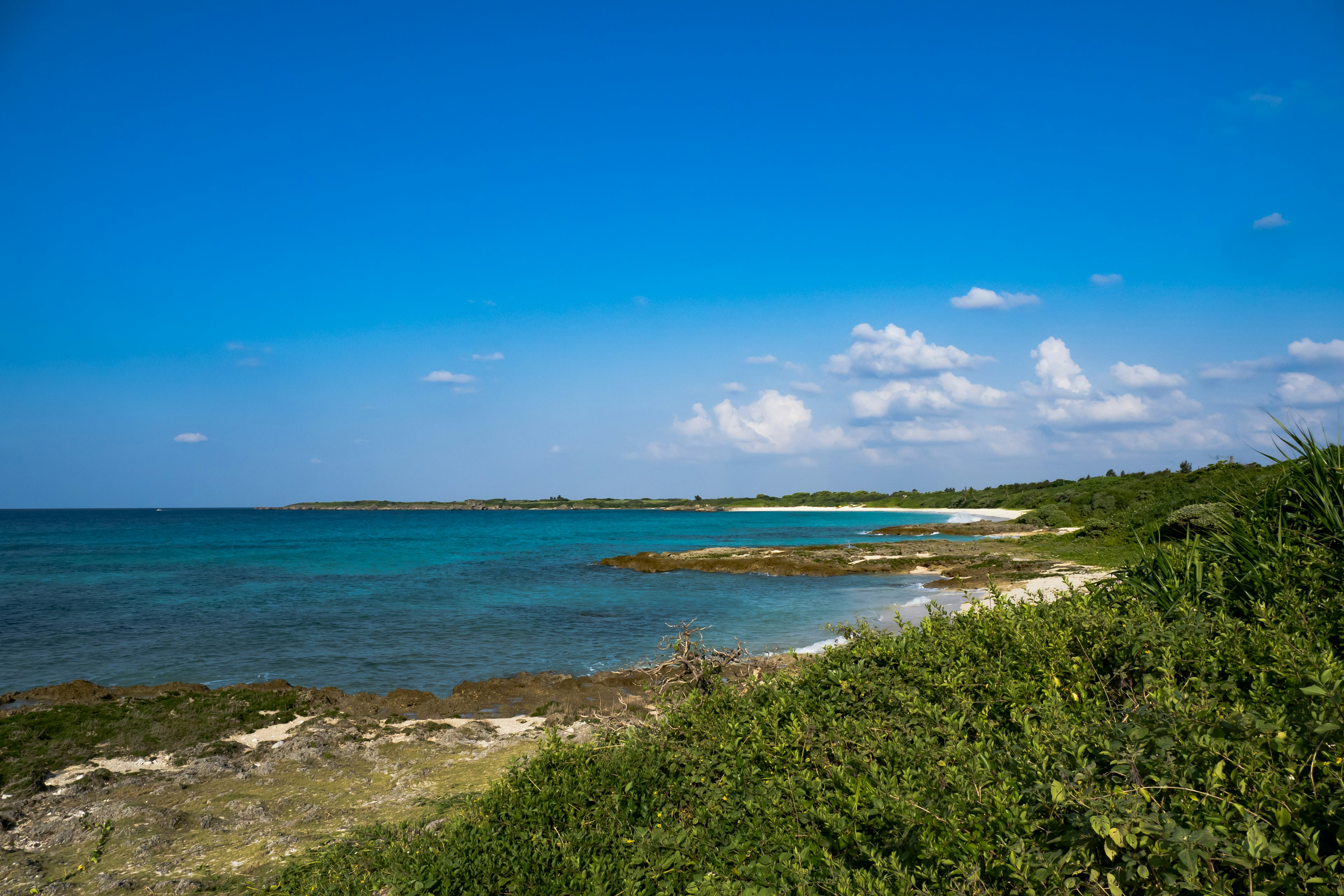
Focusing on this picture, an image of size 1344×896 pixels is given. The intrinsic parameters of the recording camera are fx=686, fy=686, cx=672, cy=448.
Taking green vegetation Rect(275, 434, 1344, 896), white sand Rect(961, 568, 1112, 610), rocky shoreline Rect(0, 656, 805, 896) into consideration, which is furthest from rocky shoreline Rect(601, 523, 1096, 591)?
green vegetation Rect(275, 434, 1344, 896)

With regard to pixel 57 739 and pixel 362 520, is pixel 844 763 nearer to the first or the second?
pixel 57 739

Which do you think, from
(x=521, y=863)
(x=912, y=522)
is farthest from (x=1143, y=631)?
(x=912, y=522)

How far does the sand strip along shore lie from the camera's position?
91.9m

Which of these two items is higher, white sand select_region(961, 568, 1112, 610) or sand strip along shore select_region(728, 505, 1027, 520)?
white sand select_region(961, 568, 1112, 610)

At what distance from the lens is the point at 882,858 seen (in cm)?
364

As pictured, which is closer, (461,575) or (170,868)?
(170,868)

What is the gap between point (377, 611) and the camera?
27172 mm

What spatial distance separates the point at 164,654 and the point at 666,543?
45.5 m

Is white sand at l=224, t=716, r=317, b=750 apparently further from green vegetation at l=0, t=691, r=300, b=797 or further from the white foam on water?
the white foam on water

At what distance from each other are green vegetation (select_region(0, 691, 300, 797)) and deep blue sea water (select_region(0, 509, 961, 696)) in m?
2.58

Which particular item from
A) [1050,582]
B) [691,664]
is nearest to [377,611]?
[691,664]

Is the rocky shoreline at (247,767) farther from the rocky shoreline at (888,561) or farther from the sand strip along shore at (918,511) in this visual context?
the sand strip along shore at (918,511)

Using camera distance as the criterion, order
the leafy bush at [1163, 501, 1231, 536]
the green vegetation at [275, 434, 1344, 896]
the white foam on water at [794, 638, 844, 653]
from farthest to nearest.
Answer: the white foam on water at [794, 638, 844, 653]
the leafy bush at [1163, 501, 1231, 536]
the green vegetation at [275, 434, 1344, 896]

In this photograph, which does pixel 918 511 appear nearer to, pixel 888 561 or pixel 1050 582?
pixel 888 561
